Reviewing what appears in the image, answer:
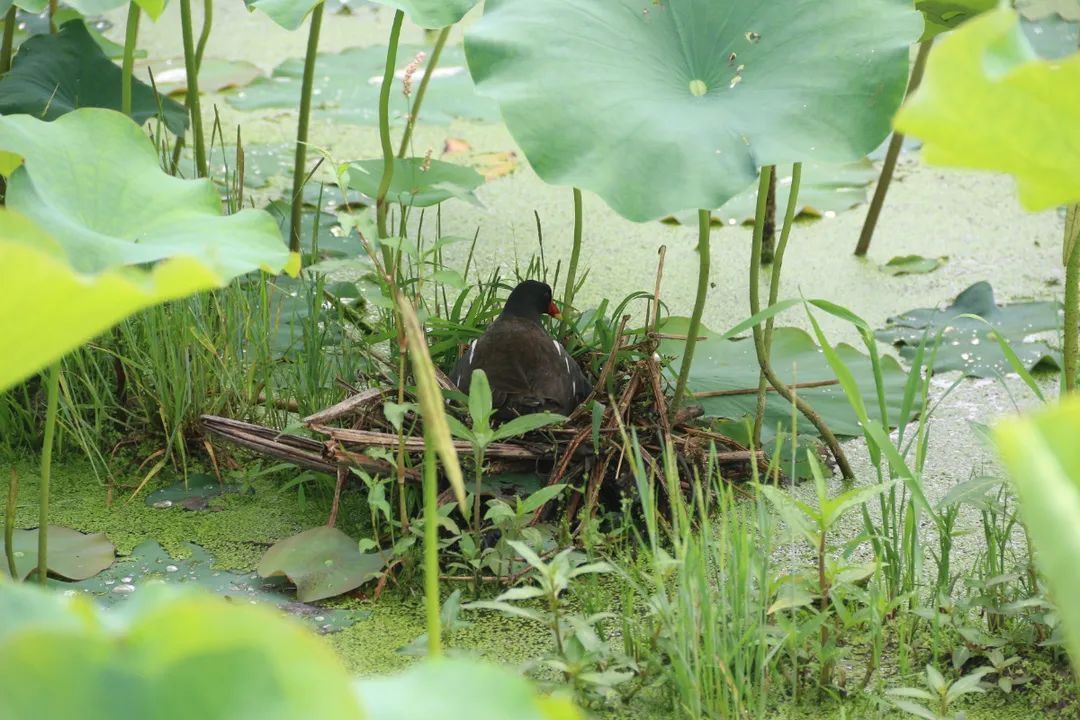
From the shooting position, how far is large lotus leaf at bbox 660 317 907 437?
204cm

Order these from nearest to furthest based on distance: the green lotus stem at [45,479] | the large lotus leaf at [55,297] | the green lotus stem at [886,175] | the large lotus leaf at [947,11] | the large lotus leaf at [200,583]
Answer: the large lotus leaf at [55,297] → the green lotus stem at [45,479] → the large lotus leaf at [200,583] → the large lotus leaf at [947,11] → the green lotus stem at [886,175]

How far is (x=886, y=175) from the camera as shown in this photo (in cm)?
268

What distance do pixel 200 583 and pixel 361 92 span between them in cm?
214

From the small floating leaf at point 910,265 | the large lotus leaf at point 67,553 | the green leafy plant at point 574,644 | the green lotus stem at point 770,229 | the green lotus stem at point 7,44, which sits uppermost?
the green lotus stem at point 7,44

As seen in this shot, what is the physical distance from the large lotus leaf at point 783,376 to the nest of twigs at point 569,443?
0.13 m

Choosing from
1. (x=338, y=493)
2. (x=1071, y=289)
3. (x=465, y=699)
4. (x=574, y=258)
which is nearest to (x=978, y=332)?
(x=574, y=258)

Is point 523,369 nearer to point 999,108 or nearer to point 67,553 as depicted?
point 67,553

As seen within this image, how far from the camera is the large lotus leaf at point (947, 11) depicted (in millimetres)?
1842

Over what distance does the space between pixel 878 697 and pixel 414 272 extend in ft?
4.80

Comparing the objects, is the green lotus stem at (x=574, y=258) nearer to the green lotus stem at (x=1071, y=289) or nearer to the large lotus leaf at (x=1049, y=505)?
the green lotus stem at (x=1071, y=289)

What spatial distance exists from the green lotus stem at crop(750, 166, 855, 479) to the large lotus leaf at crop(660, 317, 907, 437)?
1.6 inches

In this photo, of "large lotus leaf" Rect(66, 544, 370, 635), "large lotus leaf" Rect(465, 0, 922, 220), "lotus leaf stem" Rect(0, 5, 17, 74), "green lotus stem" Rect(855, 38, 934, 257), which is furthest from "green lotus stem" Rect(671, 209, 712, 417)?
"lotus leaf stem" Rect(0, 5, 17, 74)

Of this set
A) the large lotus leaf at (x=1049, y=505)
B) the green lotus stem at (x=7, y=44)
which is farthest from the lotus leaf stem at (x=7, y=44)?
the large lotus leaf at (x=1049, y=505)

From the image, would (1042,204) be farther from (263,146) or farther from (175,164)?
(263,146)
